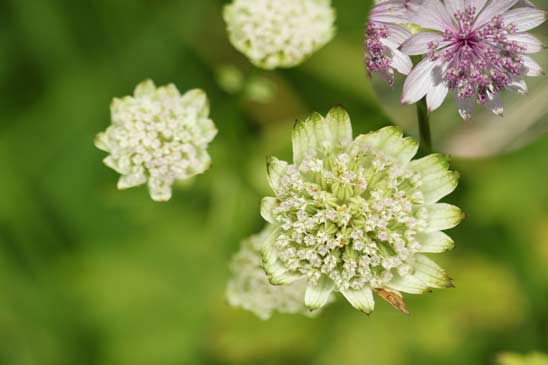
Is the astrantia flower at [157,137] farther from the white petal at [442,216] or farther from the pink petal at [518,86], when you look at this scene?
the pink petal at [518,86]

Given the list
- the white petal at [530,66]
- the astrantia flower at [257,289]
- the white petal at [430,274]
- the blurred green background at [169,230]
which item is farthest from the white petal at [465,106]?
the blurred green background at [169,230]

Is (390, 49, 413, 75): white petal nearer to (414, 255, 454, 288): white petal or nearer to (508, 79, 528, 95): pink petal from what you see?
(508, 79, 528, 95): pink petal

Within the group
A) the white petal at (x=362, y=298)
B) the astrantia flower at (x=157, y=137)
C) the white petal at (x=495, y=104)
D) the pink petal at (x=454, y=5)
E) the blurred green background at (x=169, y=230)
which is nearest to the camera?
the pink petal at (x=454, y=5)

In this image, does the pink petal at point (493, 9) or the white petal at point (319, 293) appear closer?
the pink petal at point (493, 9)

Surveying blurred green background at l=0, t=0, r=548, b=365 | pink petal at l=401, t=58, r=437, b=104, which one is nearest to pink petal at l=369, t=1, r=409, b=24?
pink petal at l=401, t=58, r=437, b=104

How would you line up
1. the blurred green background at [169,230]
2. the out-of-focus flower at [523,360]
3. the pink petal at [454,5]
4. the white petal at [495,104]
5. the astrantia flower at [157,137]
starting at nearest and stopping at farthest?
the pink petal at [454,5]
the white petal at [495,104]
the astrantia flower at [157,137]
the out-of-focus flower at [523,360]
the blurred green background at [169,230]

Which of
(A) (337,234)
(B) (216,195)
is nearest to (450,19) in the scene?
(A) (337,234)

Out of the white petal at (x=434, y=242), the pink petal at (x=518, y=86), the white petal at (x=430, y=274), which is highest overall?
the pink petal at (x=518, y=86)
